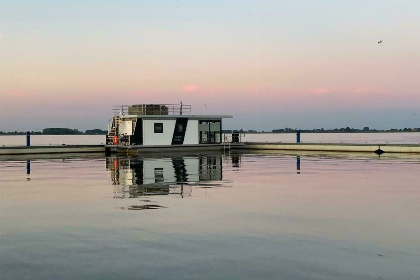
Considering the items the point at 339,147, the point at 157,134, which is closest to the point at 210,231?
the point at 157,134

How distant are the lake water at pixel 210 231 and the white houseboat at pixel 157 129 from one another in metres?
31.5

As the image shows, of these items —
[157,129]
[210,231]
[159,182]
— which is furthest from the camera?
[157,129]

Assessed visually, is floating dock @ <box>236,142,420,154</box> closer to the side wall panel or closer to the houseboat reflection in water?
the side wall panel

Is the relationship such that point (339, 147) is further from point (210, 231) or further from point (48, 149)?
point (210, 231)

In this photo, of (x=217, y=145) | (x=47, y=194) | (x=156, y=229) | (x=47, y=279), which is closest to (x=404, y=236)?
(x=156, y=229)

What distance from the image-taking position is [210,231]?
12.0 meters

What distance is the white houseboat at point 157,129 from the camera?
175 ft

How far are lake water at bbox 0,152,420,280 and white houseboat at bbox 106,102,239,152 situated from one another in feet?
103

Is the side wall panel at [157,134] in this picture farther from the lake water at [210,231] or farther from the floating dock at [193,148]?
the lake water at [210,231]

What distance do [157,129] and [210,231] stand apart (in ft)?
140

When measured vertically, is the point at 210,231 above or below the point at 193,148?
below

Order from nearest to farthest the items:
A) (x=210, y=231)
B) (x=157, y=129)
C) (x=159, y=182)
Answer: (x=210, y=231) → (x=159, y=182) → (x=157, y=129)

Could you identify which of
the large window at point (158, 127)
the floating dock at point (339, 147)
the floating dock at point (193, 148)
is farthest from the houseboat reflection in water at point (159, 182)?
the floating dock at point (339, 147)

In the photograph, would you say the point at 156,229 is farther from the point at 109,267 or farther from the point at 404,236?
the point at 404,236
